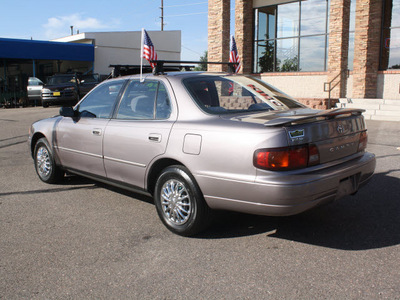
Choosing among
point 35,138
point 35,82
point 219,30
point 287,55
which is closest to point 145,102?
point 35,138

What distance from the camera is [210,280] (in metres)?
3.14

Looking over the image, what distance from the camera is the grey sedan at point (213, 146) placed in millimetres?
3430

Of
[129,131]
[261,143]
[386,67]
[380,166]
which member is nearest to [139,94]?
[129,131]

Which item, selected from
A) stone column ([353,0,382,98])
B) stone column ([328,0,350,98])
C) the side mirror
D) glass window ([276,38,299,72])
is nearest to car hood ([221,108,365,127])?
the side mirror

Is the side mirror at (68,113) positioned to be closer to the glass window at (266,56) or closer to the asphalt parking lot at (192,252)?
the asphalt parking lot at (192,252)

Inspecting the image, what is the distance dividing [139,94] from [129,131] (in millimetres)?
490

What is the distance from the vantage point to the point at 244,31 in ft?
66.8

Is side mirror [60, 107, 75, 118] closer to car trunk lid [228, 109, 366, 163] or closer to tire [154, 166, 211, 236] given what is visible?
tire [154, 166, 211, 236]

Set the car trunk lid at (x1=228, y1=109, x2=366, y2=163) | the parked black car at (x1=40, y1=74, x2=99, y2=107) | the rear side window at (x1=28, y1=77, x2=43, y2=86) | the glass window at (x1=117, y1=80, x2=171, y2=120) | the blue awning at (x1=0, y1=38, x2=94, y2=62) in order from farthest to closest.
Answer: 1. the blue awning at (x1=0, y1=38, x2=94, y2=62)
2. the rear side window at (x1=28, y1=77, x2=43, y2=86)
3. the parked black car at (x1=40, y1=74, x2=99, y2=107)
4. the glass window at (x1=117, y1=80, x2=171, y2=120)
5. the car trunk lid at (x1=228, y1=109, x2=366, y2=163)

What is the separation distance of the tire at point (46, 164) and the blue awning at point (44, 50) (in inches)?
960

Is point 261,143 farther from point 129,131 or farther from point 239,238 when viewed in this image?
point 129,131

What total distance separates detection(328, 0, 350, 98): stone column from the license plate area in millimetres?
13929

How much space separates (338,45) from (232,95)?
13.8 m

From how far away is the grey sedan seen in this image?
3430 mm
